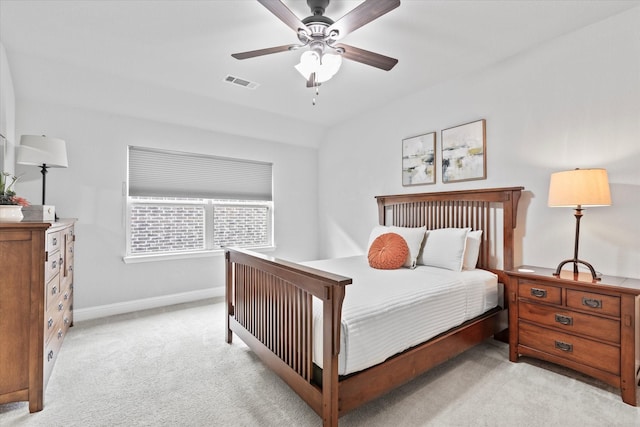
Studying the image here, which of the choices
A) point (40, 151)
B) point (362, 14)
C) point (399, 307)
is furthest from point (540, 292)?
point (40, 151)

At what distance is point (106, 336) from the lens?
9.28 ft

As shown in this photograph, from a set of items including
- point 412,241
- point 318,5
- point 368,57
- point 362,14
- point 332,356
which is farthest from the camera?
point 412,241

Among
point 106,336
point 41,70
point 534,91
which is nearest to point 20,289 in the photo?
point 106,336

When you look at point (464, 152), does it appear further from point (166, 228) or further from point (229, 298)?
point (166, 228)

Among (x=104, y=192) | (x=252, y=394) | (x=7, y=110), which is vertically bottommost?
(x=252, y=394)

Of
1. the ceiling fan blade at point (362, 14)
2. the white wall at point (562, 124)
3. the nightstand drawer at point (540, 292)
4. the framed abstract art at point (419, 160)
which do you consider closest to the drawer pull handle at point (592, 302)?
the nightstand drawer at point (540, 292)

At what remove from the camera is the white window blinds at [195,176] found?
3.69m

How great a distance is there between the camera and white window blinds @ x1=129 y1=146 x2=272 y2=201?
369 centimetres

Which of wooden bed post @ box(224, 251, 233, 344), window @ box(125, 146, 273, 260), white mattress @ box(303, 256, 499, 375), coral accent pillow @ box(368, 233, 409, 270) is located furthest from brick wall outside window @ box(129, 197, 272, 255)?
coral accent pillow @ box(368, 233, 409, 270)

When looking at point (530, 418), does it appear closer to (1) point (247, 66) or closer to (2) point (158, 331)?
(2) point (158, 331)

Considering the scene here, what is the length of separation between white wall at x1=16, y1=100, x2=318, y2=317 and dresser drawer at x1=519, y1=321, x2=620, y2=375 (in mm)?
3524

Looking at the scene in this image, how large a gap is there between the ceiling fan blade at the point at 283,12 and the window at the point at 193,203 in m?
2.70

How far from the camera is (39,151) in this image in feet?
8.45

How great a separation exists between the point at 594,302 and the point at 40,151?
4376mm
